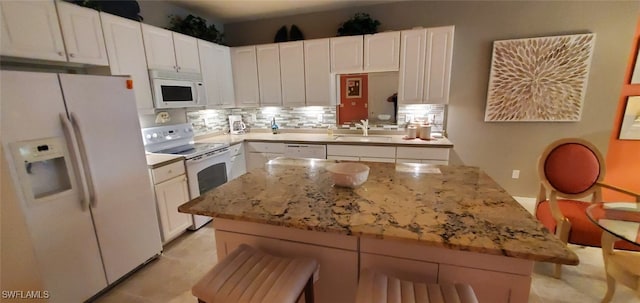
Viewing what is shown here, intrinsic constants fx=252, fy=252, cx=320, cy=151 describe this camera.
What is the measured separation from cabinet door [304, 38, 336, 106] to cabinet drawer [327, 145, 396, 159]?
2.12ft

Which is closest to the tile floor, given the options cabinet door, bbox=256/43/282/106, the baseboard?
the baseboard

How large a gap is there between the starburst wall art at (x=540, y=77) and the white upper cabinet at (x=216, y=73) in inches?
136

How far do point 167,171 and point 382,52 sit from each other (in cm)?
273

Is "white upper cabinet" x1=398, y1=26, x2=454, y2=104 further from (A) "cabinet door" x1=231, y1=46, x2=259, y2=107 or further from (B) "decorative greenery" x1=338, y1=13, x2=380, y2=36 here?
(A) "cabinet door" x1=231, y1=46, x2=259, y2=107

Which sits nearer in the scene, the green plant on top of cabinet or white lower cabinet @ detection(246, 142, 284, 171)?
the green plant on top of cabinet

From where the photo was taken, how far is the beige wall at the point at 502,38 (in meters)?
2.74

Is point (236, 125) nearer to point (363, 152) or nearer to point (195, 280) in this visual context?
point (363, 152)

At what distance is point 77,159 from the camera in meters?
1.65

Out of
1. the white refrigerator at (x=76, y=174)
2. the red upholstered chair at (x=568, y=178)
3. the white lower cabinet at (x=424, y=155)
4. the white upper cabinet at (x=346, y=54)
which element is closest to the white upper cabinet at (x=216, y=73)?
the white refrigerator at (x=76, y=174)

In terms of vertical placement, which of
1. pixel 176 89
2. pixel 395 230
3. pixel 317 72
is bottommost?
pixel 395 230

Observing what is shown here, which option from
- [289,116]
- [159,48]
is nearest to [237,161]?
[289,116]

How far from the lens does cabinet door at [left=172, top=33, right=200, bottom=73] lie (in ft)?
9.36

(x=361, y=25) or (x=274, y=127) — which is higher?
(x=361, y=25)

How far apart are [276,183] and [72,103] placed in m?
1.46
